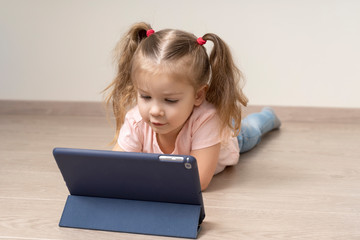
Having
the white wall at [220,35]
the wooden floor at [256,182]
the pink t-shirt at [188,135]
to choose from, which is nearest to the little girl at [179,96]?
the pink t-shirt at [188,135]

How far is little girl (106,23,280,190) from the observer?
121 centimetres

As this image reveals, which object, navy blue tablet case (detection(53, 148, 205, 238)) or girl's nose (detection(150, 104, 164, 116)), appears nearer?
navy blue tablet case (detection(53, 148, 205, 238))

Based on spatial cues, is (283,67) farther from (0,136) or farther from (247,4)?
(0,136)

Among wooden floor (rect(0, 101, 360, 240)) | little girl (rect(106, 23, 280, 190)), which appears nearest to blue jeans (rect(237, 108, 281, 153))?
wooden floor (rect(0, 101, 360, 240))

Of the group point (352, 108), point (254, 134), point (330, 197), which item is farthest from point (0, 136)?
point (352, 108)

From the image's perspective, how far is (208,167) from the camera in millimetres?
1343

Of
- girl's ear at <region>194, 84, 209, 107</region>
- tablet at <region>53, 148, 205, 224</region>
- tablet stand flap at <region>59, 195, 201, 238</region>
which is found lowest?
tablet stand flap at <region>59, 195, 201, 238</region>

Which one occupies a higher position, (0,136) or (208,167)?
(208,167)

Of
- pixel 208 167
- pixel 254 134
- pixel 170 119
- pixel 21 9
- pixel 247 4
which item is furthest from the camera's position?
pixel 21 9

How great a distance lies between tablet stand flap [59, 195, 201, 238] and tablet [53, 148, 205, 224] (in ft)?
0.05

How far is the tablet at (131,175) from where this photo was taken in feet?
3.39

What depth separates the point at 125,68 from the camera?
1.39 meters

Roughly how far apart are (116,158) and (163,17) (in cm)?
128

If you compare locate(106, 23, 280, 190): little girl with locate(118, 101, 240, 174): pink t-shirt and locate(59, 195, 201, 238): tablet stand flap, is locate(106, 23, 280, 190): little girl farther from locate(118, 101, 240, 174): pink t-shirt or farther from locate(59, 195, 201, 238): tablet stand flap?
locate(59, 195, 201, 238): tablet stand flap
